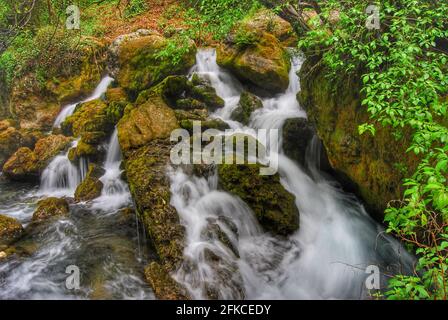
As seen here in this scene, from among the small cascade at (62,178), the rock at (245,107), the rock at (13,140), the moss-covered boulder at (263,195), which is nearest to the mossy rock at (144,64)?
the rock at (245,107)

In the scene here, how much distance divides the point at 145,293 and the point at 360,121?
4.36 metres

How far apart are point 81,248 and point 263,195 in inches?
132

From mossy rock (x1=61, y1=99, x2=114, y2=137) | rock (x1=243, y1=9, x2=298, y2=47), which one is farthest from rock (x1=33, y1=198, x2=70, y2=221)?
rock (x1=243, y1=9, x2=298, y2=47)

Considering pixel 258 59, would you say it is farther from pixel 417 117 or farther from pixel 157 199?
pixel 417 117

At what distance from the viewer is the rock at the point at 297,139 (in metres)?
7.57

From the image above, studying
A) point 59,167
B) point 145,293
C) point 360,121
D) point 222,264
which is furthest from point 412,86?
point 59,167

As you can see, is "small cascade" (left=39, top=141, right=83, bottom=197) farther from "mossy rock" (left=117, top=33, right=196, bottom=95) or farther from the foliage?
the foliage

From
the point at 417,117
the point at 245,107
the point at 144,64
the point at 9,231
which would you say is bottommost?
the point at 9,231

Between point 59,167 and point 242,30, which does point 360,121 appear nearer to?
point 242,30

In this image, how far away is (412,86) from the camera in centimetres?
401

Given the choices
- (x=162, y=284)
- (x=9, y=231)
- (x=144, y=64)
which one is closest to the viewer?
(x=162, y=284)

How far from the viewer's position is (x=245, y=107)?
9086 millimetres

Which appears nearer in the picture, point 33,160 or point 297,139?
point 297,139

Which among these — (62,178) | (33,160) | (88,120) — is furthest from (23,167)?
(88,120)
